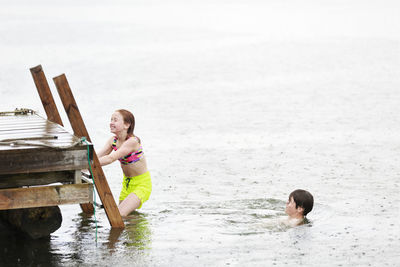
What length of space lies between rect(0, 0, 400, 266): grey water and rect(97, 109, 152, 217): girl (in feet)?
1.00

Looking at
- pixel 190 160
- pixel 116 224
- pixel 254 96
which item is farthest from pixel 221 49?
pixel 116 224

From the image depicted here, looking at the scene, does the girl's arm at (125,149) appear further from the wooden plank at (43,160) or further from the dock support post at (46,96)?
the wooden plank at (43,160)

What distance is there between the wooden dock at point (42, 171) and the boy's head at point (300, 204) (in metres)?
2.52

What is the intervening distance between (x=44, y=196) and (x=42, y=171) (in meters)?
0.24

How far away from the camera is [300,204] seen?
8.01 meters

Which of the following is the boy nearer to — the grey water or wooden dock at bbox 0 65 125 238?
the grey water

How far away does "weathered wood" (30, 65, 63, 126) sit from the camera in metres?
8.39

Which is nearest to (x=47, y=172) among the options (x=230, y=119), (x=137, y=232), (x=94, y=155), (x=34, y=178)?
(x=34, y=178)

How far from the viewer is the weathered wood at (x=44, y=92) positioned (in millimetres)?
8391

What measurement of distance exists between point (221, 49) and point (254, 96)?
802 cm

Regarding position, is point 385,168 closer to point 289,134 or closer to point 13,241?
point 289,134

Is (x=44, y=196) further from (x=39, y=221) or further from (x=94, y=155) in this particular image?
(x=39, y=221)

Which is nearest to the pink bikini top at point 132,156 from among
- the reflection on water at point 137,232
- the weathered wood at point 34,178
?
the reflection on water at point 137,232

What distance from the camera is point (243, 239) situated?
290 inches
